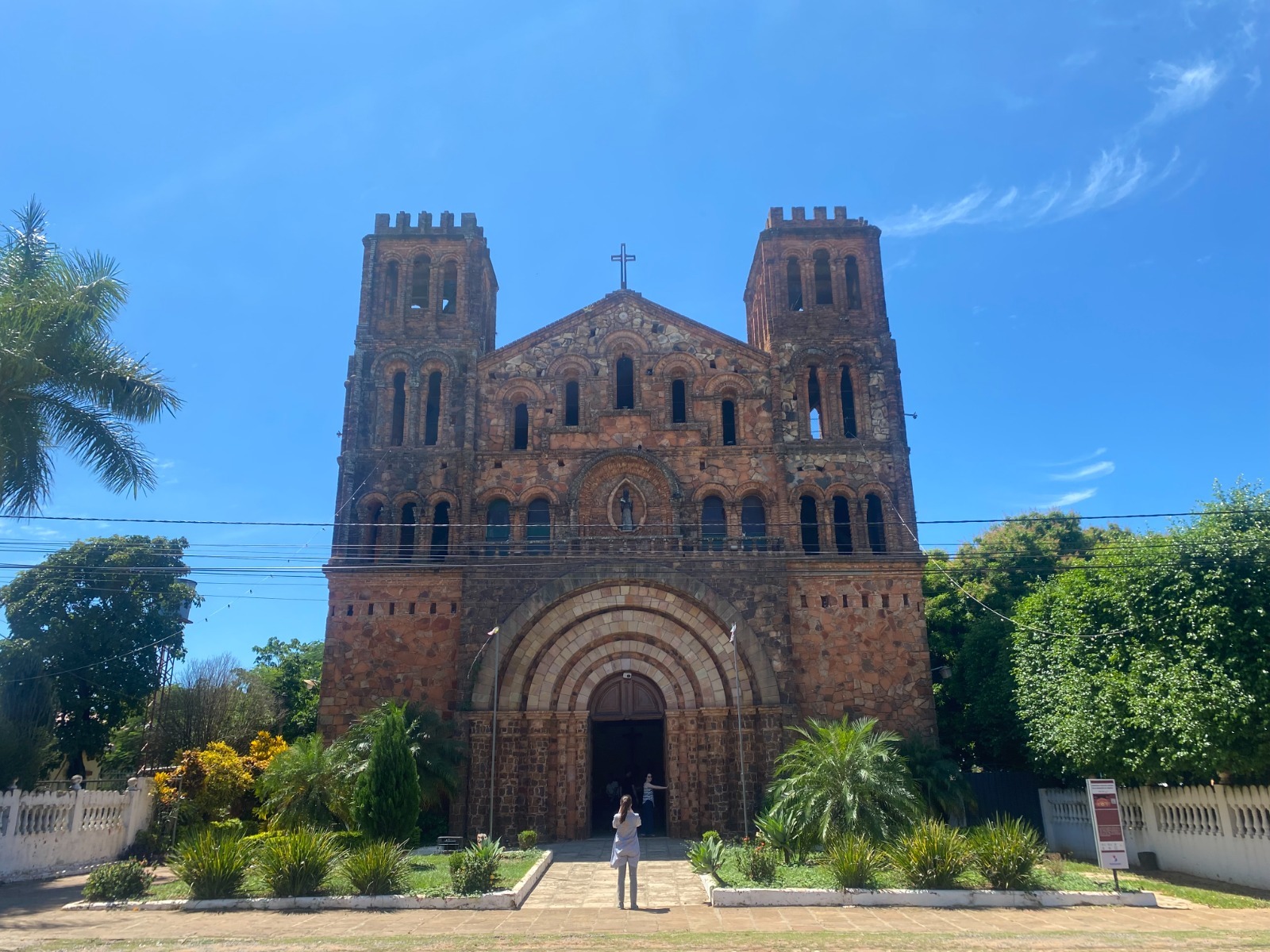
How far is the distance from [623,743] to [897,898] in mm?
15809

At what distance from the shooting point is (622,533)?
87.0ft

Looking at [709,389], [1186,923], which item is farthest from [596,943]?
[709,389]

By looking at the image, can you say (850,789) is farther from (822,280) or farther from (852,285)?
(822,280)

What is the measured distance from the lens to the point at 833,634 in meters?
25.5

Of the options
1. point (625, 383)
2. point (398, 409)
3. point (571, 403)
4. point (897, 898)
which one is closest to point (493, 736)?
point (571, 403)

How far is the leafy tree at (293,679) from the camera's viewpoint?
1508 inches

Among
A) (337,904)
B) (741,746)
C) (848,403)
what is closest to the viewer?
(337,904)

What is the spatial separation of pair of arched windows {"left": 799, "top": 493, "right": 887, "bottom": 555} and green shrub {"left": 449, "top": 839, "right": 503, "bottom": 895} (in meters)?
14.0

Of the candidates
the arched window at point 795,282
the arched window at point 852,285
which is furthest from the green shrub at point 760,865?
the arched window at point 795,282

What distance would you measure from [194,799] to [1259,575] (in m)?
25.2

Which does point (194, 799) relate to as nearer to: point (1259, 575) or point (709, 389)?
point (709, 389)

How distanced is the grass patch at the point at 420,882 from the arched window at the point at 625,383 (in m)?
14.0

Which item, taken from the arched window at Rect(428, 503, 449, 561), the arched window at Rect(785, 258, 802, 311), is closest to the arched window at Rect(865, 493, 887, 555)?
the arched window at Rect(785, 258, 802, 311)

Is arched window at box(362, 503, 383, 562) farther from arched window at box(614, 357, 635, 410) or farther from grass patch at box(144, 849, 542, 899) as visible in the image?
grass patch at box(144, 849, 542, 899)
